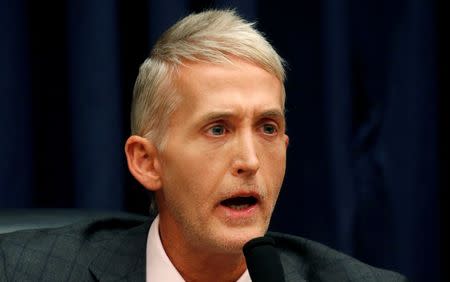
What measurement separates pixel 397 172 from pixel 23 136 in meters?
0.82

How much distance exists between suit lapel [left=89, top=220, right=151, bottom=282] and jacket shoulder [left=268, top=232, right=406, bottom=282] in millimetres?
229

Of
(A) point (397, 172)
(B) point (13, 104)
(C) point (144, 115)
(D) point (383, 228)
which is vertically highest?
(C) point (144, 115)

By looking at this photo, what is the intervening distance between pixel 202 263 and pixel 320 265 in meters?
0.21

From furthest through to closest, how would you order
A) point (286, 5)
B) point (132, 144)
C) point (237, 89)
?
point (286, 5) → point (132, 144) → point (237, 89)

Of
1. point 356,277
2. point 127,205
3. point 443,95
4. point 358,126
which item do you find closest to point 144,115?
point 356,277

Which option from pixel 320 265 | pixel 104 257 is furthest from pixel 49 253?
pixel 320 265

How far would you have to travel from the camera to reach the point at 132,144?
134 centimetres

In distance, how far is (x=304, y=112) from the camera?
1.88m

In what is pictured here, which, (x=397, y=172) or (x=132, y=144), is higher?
(x=132, y=144)

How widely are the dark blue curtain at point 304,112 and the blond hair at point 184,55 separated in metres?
0.41

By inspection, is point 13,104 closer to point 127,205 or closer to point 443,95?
point 127,205

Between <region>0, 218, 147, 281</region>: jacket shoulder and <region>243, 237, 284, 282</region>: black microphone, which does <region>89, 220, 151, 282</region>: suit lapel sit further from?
<region>243, 237, 284, 282</region>: black microphone

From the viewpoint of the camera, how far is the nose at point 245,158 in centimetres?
118

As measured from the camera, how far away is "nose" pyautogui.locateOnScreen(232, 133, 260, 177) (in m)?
1.18
